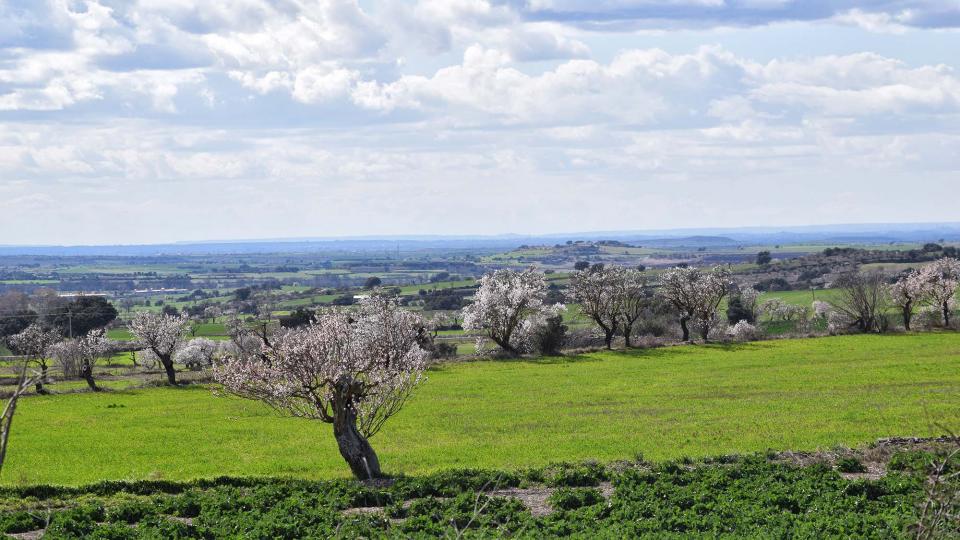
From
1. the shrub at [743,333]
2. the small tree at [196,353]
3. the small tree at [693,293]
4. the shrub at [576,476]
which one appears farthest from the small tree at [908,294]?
the shrub at [576,476]

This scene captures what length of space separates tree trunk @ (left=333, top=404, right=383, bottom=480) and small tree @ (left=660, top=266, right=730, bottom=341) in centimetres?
5951

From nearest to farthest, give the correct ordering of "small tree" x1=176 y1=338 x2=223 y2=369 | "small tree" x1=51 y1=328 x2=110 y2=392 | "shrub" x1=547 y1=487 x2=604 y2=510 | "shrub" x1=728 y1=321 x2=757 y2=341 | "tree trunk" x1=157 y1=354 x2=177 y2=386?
"shrub" x1=547 y1=487 x2=604 y2=510 < "small tree" x1=51 y1=328 x2=110 y2=392 < "tree trunk" x1=157 y1=354 x2=177 y2=386 < "small tree" x1=176 y1=338 x2=223 y2=369 < "shrub" x1=728 y1=321 x2=757 y2=341

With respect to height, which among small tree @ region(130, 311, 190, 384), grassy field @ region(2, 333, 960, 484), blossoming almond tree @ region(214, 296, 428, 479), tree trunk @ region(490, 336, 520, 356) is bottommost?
tree trunk @ region(490, 336, 520, 356)

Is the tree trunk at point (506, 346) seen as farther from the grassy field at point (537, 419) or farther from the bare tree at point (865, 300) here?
the bare tree at point (865, 300)

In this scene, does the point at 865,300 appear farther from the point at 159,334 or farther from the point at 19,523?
the point at 19,523

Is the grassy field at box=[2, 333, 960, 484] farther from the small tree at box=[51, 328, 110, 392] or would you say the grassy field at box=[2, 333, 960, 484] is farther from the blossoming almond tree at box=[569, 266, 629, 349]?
the blossoming almond tree at box=[569, 266, 629, 349]

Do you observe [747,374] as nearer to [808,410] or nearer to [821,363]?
[821,363]

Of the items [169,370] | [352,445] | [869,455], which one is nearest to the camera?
[352,445]

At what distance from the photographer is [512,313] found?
80438 mm

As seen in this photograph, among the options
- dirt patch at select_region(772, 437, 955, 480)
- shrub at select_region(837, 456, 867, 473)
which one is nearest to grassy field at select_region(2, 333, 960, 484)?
dirt patch at select_region(772, 437, 955, 480)

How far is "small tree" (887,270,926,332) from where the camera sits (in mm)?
84625

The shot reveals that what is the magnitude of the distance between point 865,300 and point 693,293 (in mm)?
14673

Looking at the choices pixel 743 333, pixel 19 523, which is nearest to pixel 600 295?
pixel 743 333

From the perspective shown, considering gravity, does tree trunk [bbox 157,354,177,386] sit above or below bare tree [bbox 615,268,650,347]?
below
